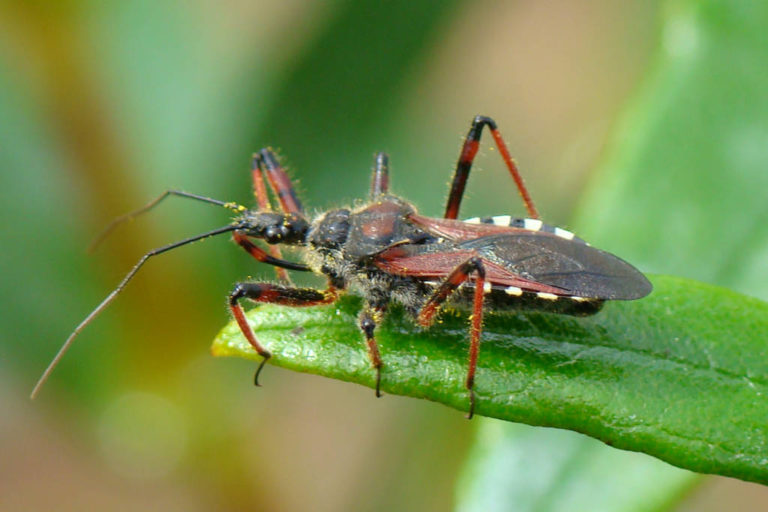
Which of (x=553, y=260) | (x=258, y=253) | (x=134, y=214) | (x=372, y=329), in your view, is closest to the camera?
(x=372, y=329)

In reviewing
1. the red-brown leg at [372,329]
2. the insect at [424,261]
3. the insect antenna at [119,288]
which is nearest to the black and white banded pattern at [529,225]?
the insect at [424,261]

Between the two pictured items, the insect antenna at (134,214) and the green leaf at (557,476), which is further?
the insect antenna at (134,214)

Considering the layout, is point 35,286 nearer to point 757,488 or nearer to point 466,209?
point 466,209

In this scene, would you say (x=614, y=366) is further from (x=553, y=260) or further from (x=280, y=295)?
(x=280, y=295)

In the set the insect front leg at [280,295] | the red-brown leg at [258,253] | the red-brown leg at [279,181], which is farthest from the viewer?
the red-brown leg at [279,181]

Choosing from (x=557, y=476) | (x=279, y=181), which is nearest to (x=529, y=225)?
(x=557, y=476)

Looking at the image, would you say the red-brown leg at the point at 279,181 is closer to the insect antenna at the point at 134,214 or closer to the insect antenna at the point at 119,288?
the insect antenna at the point at 134,214
